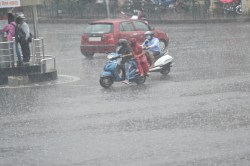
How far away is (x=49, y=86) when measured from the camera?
778 inches

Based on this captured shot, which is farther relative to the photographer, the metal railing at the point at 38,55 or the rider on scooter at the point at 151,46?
the rider on scooter at the point at 151,46

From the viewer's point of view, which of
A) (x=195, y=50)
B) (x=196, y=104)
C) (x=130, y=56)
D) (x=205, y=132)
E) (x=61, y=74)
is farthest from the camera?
(x=195, y=50)

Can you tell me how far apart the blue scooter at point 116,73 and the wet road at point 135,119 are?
24cm

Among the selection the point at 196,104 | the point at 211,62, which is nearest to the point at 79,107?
the point at 196,104

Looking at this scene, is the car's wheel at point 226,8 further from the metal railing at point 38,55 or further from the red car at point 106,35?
the metal railing at point 38,55

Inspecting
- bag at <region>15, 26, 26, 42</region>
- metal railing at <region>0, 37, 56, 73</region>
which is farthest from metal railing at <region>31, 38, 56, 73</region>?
bag at <region>15, 26, 26, 42</region>

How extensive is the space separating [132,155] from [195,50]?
1866 centimetres

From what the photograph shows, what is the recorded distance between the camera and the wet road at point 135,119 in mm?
10344

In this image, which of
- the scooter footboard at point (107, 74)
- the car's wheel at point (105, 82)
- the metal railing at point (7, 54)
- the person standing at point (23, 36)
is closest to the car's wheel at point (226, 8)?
the person standing at point (23, 36)

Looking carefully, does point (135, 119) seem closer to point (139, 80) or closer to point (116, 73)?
point (116, 73)

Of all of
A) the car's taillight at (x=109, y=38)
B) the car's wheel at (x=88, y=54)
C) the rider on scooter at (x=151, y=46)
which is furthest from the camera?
the car's wheel at (x=88, y=54)

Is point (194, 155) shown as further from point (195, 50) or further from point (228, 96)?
point (195, 50)

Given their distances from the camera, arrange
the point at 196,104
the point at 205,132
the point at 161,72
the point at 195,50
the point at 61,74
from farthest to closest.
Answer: the point at 195,50, the point at 61,74, the point at 161,72, the point at 196,104, the point at 205,132

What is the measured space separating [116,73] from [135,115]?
529 centimetres
